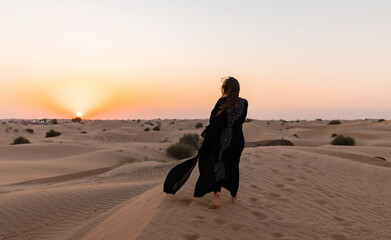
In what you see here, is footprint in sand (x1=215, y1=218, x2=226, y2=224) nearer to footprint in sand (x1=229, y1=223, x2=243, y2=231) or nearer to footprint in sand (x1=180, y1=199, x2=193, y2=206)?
footprint in sand (x1=229, y1=223, x2=243, y2=231)

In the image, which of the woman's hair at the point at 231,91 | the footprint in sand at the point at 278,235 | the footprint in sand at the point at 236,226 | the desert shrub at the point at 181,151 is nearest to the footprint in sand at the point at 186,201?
the footprint in sand at the point at 236,226

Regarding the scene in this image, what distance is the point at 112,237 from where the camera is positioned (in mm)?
5113

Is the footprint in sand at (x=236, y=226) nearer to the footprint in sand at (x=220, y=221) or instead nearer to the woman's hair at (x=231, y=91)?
the footprint in sand at (x=220, y=221)

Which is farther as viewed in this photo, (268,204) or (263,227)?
(268,204)

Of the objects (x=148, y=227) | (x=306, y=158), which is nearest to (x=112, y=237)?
(x=148, y=227)

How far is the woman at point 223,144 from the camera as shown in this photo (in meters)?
5.47

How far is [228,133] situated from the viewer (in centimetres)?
561

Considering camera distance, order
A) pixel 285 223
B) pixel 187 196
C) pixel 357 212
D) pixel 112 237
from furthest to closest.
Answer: pixel 357 212 → pixel 187 196 → pixel 285 223 → pixel 112 237

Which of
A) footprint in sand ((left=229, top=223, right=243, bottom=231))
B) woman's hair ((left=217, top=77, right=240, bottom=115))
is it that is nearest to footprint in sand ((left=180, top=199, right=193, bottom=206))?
→ footprint in sand ((left=229, top=223, right=243, bottom=231))

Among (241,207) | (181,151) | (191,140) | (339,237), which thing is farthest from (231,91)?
(191,140)

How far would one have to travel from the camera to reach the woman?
5.47 meters

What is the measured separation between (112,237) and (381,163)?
12832mm

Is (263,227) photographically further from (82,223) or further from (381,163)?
(381,163)

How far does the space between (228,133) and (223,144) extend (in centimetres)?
20
